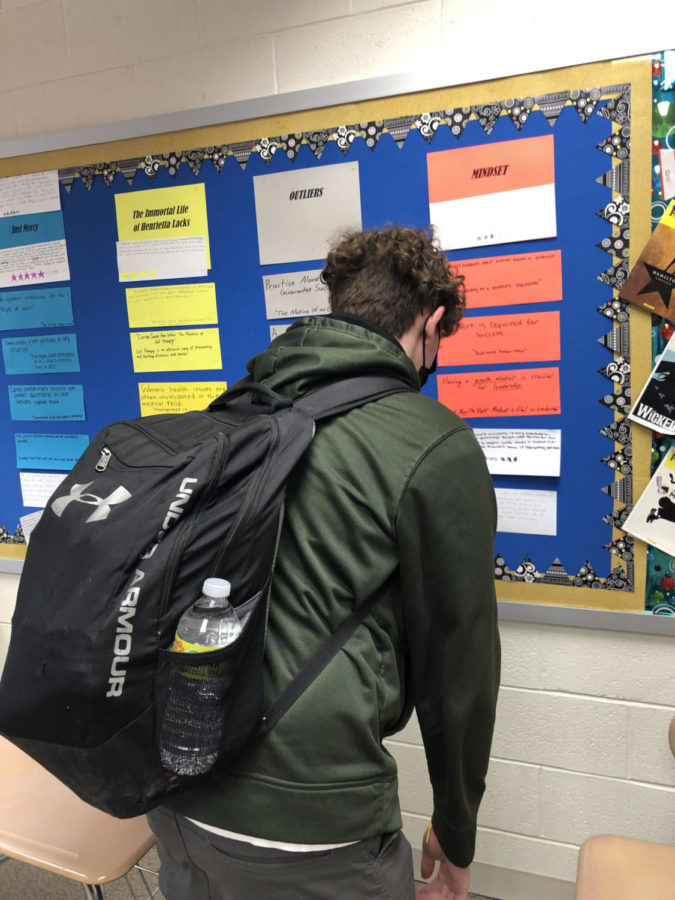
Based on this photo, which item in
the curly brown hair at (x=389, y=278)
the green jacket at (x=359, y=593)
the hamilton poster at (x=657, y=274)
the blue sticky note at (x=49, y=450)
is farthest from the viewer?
the blue sticky note at (x=49, y=450)

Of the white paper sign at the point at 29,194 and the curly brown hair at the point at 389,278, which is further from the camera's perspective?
the white paper sign at the point at 29,194

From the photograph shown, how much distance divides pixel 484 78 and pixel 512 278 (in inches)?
16.0

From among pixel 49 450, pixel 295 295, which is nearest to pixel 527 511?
pixel 295 295

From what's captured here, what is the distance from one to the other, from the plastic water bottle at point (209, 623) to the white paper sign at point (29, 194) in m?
1.48

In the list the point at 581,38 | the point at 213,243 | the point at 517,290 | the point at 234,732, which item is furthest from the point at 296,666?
the point at 581,38

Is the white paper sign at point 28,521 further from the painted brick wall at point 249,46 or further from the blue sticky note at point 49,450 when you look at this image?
the painted brick wall at point 249,46

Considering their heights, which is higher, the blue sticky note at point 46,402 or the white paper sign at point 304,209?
the white paper sign at point 304,209

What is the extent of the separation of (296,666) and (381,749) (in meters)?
0.17

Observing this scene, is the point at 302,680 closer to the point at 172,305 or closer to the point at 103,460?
the point at 103,460

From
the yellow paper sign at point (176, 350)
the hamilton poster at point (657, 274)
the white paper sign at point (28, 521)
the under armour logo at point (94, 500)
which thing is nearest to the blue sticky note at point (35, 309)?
the yellow paper sign at point (176, 350)

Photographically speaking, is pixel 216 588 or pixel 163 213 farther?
pixel 163 213

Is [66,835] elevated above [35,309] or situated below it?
below

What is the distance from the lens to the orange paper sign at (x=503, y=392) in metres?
1.40

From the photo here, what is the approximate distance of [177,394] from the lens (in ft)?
5.71
